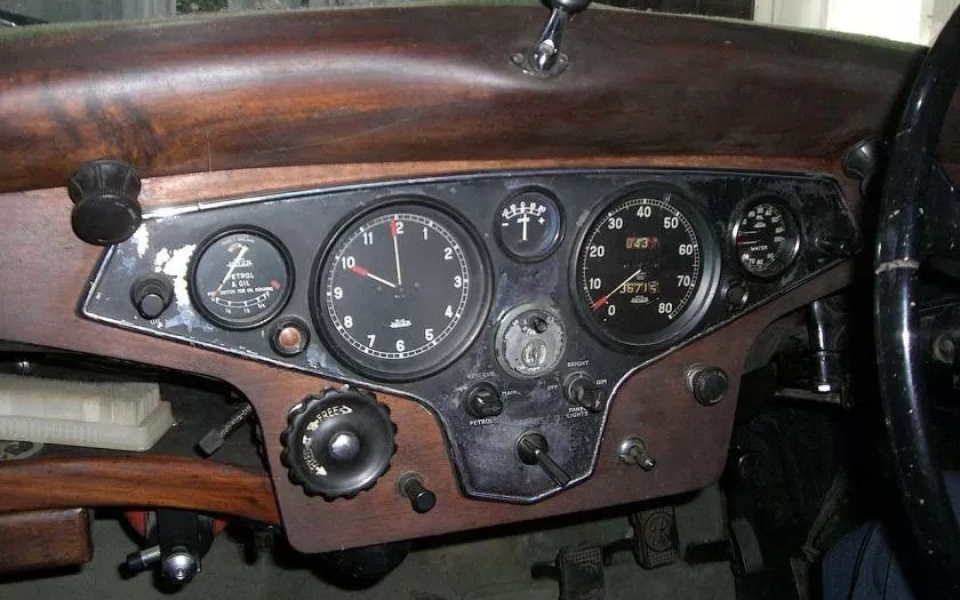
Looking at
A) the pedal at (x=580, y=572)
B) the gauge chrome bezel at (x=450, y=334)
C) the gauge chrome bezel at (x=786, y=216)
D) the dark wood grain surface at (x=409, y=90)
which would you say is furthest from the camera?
the pedal at (x=580, y=572)

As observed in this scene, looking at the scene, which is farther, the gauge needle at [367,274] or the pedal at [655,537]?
the pedal at [655,537]

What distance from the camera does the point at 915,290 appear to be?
1.19m

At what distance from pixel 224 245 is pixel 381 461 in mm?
508

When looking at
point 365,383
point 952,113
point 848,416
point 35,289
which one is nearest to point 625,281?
point 365,383

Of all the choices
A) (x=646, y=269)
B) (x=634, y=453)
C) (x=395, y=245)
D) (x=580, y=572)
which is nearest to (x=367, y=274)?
(x=395, y=245)

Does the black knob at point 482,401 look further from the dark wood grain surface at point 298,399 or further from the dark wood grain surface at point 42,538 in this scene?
the dark wood grain surface at point 42,538

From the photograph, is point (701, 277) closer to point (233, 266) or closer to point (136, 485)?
point (233, 266)

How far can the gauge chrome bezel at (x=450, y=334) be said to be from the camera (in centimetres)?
156

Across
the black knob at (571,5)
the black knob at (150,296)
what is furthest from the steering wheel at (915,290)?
the black knob at (150,296)

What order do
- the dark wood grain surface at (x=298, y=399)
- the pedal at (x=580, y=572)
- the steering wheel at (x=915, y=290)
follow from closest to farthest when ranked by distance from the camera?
the steering wheel at (x=915, y=290) → the dark wood grain surface at (x=298, y=399) → the pedal at (x=580, y=572)

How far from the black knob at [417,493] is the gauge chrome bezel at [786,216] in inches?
32.1

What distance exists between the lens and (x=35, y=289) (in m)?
1.43

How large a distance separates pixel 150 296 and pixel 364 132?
46 centimetres

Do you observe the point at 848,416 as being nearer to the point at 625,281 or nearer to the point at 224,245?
the point at 625,281
